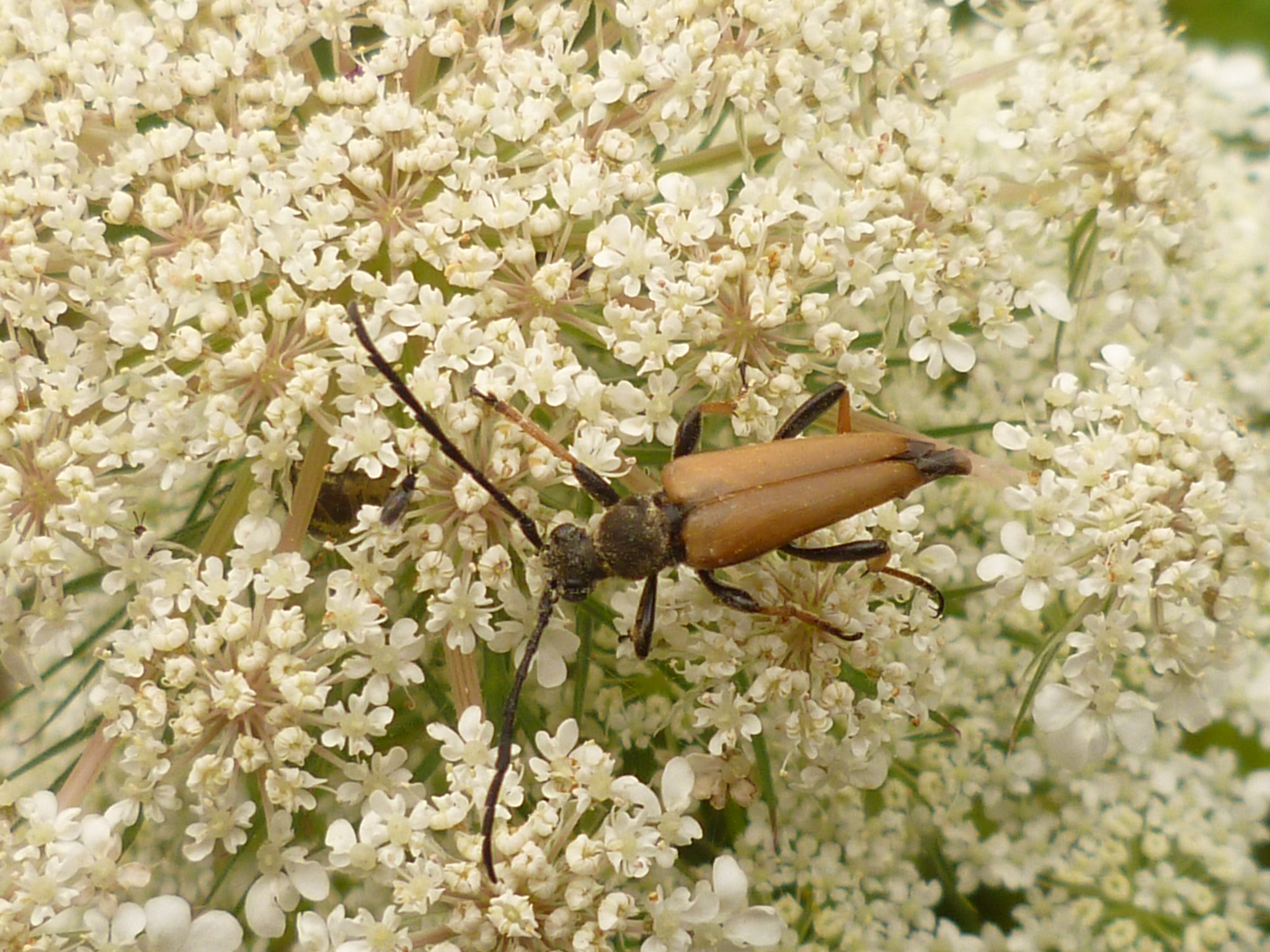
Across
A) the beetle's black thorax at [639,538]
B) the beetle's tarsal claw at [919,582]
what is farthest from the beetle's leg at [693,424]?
the beetle's tarsal claw at [919,582]

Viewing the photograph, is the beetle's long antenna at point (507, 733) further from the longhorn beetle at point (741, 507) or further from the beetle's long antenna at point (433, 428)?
the beetle's long antenna at point (433, 428)

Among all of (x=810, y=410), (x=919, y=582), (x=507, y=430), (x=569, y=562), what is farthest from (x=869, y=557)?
(x=507, y=430)

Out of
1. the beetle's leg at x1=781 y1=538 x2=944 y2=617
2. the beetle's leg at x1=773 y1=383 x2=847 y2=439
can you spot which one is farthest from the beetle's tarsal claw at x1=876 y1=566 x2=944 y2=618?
the beetle's leg at x1=773 y1=383 x2=847 y2=439

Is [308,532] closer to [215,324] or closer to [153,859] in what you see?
[215,324]

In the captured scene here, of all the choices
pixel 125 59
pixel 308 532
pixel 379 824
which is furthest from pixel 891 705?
pixel 125 59

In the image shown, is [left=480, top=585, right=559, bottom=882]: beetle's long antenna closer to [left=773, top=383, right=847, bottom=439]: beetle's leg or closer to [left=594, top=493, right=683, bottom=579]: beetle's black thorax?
[left=594, top=493, right=683, bottom=579]: beetle's black thorax
